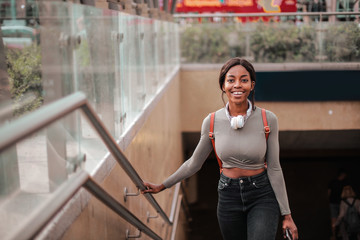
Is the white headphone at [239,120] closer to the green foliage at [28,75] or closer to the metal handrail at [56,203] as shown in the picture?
the metal handrail at [56,203]

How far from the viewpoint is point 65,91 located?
241 cm

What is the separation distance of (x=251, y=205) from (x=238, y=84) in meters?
0.73

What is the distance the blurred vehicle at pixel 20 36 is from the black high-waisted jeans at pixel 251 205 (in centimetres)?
144

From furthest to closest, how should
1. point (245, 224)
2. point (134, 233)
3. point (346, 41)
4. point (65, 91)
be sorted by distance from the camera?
point (346, 41)
point (134, 233)
point (245, 224)
point (65, 91)

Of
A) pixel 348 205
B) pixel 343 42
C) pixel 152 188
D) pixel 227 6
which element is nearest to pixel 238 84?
pixel 152 188

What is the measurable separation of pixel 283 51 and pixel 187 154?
3.97m

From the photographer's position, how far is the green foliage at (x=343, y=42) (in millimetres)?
10648

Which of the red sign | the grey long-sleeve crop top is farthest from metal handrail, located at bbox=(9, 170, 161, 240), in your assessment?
the red sign

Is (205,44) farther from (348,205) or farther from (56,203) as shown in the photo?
(56,203)

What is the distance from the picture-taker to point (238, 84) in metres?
2.98

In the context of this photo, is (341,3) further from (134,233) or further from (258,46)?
(134,233)

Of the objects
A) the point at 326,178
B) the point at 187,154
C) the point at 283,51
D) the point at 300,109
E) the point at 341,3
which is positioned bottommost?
the point at 326,178

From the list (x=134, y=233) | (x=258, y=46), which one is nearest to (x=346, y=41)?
(x=258, y=46)

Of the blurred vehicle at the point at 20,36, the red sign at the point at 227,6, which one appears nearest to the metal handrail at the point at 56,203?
the blurred vehicle at the point at 20,36
